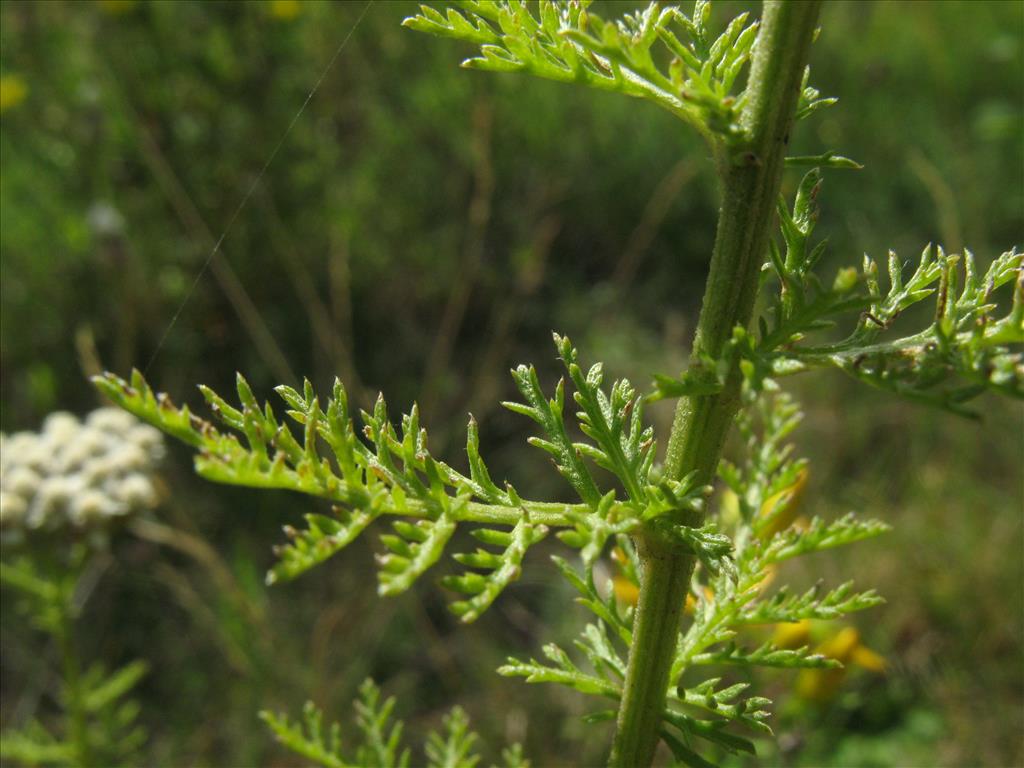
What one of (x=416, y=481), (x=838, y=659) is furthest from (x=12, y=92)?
(x=416, y=481)

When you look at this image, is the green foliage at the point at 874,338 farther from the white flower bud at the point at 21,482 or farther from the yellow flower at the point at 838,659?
the white flower bud at the point at 21,482

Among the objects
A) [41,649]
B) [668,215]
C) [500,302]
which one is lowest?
[41,649]

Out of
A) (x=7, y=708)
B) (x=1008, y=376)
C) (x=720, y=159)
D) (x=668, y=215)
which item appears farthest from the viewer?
(x=668, y=215)

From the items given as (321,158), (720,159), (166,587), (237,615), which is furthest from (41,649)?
(720,159)

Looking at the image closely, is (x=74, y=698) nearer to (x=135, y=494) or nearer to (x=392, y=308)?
(x=135, y=494)

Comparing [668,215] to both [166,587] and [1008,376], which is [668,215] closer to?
[166,587]

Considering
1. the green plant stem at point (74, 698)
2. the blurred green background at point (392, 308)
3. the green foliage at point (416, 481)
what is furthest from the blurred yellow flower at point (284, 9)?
the green foliage at point (416, 481)
